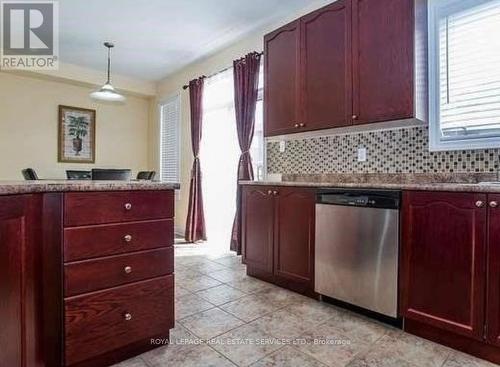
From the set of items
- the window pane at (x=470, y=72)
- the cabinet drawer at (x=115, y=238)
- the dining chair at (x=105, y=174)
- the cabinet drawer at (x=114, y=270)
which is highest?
the window pane at (x=470, y=72)

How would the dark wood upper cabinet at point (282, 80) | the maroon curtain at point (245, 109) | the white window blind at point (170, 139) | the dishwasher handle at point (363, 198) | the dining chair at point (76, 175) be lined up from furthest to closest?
1. the white window blind at point (170, 139)
2. the dining chair at point (76, 175)
3. the maroon curtain at point (245, 109)
4. the dark wood upper cabinet at point (282, 80)
5. the dishwasher handle at point (363, 198)

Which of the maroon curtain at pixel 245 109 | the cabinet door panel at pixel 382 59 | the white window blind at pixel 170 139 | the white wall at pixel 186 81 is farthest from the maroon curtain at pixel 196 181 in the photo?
the cabinet door panel at pixel 382 59

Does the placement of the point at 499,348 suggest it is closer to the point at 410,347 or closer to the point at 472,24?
the point at 410,347

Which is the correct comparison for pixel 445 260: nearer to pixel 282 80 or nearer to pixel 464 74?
pixel 464 74

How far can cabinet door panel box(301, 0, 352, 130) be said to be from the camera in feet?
8.15

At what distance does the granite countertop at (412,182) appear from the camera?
1.66m

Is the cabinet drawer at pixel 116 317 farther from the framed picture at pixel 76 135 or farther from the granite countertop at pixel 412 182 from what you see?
the framed picture at pixel 76 135

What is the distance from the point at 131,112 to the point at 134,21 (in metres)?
2.59

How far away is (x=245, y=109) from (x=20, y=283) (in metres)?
2.95

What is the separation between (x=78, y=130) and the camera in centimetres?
543

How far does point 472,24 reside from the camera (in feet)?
7.14

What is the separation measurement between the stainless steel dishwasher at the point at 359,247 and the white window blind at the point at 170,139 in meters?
3.58

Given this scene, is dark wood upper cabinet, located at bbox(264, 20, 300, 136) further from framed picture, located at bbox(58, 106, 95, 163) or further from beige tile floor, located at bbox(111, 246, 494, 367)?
framed picture, located at bbox(58, 106, 95, 163)

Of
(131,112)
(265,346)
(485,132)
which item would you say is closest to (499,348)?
(265,346)
